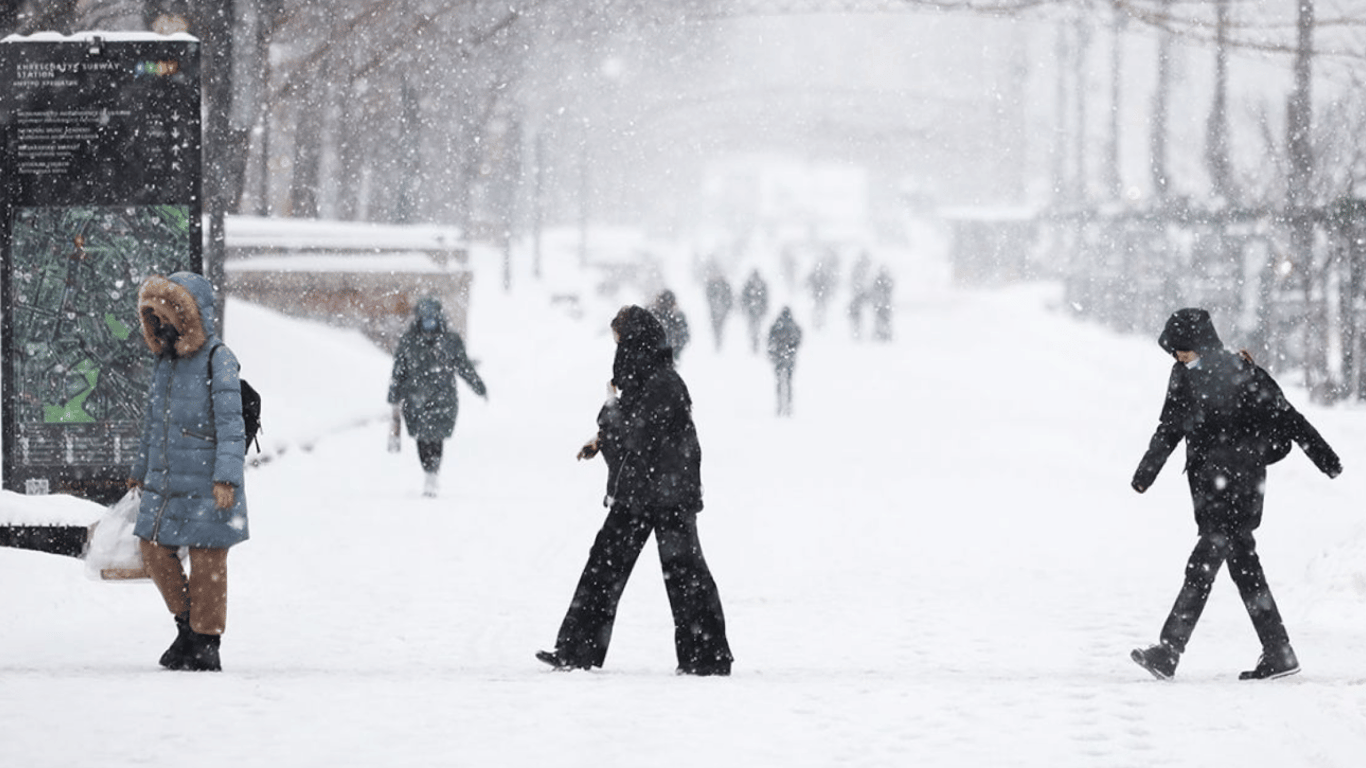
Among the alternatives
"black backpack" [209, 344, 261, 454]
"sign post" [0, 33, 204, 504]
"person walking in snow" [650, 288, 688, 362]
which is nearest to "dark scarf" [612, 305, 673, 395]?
"black backpack" [209, 344, 261, 454]

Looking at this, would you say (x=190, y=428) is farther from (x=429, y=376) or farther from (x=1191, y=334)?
(x=429, y=376)

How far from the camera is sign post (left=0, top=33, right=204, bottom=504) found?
9875mm

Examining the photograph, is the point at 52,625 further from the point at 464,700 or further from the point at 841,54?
the point at 841,54

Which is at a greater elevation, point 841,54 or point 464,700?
point 841,54

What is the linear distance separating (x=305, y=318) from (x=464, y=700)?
20.6 meters

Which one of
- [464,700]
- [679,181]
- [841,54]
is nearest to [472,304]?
[464,700]

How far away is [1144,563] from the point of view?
10.5 meters

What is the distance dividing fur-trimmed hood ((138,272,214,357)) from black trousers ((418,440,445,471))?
6844 mm

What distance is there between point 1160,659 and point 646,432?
203 centimetres

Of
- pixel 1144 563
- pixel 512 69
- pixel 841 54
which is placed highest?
pixel 841 54

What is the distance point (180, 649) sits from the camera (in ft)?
21.9

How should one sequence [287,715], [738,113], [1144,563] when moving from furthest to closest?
Result: 1. [738,113]
2. [1144,563]
3. [287,715]

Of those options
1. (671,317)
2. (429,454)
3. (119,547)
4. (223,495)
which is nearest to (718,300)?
(671,317)

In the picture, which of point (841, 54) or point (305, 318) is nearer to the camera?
point (305, 318)
